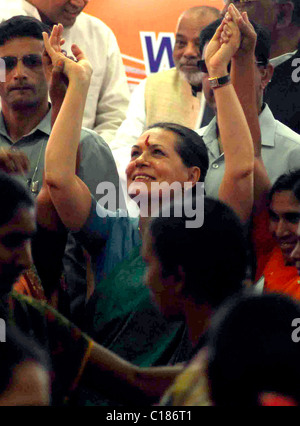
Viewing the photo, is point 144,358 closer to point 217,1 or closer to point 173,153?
point 173,153

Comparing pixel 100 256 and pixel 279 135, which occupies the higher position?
pixel 279 135

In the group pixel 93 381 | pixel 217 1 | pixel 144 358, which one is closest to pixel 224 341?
pixel 93 381

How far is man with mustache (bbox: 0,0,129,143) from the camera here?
3.23 m

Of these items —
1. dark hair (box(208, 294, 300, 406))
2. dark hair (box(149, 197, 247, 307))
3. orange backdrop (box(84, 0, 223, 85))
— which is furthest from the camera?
orange backdrop (box(84, 0, 223, 85))

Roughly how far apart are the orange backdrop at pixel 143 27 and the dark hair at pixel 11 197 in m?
2.02

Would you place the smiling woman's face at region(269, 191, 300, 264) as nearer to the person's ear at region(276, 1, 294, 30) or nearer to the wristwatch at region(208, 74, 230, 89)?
the wristwatch at region(208, 74, 230, 89)

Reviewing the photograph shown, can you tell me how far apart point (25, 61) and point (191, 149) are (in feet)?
2.30

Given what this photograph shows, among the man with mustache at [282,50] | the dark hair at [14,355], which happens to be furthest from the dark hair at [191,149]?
the dark hair at [14,355]

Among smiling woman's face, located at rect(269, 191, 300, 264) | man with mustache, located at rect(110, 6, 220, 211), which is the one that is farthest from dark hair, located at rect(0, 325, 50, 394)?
man with mustache, located at rect(110, 6, 220, 211)

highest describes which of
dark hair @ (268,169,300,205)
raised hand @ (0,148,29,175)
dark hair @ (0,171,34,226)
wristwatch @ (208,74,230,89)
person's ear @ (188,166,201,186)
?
wristwatch @ (208,74,230,89)

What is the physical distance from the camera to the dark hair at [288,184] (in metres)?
2.16

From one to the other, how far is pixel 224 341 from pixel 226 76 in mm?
1232

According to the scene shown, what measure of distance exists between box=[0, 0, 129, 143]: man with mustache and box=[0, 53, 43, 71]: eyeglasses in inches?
18.8

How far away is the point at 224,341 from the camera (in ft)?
3.69
